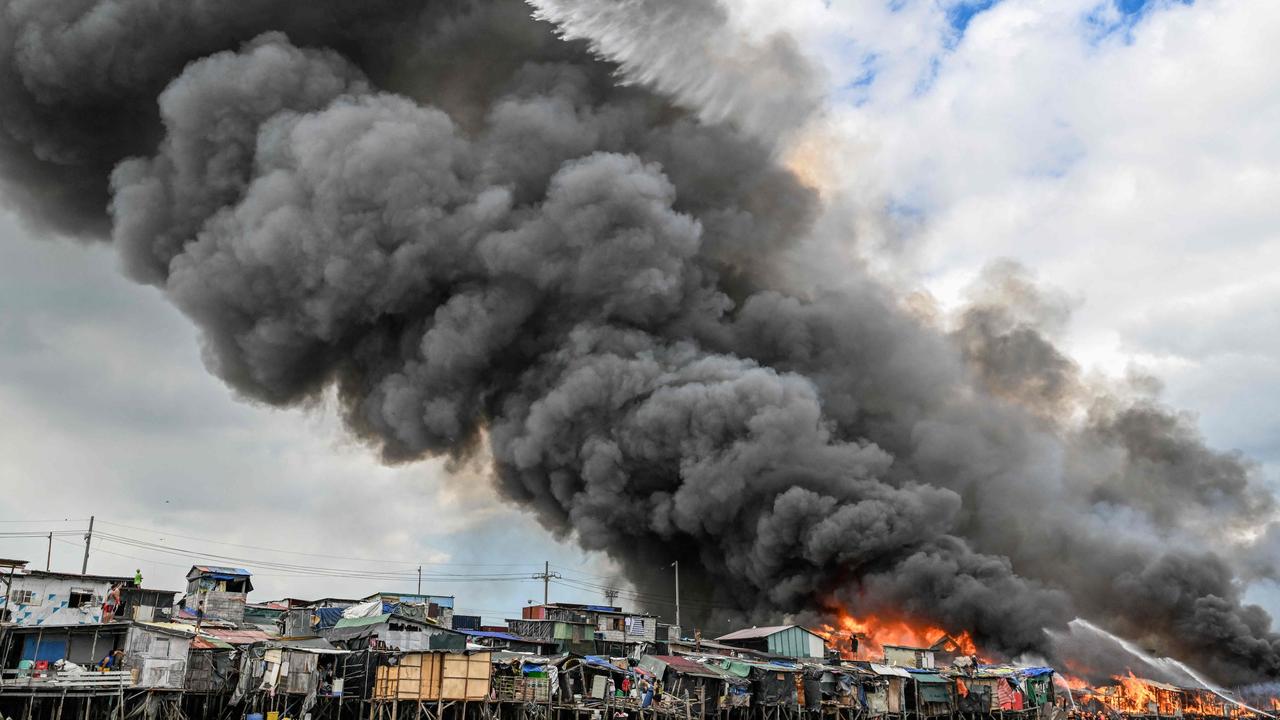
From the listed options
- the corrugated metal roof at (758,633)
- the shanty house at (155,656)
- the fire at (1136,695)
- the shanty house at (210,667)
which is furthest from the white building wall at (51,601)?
the fire at (1136,695)

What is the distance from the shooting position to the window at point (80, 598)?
37.9 m

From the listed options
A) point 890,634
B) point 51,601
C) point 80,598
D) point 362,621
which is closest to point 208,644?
point 80,598

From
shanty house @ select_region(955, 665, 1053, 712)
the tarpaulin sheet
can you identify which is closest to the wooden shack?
the tarpaulin sheet

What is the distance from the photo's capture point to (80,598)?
125ft

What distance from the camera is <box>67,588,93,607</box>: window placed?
37875mm

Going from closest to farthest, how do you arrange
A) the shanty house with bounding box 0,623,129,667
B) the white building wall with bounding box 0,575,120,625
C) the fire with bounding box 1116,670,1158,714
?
the shanty house with bounding box 0,623,129,667
the white building wall with bounding box 0,575,120,625
the fire with bounding box 1116,670,1158,714

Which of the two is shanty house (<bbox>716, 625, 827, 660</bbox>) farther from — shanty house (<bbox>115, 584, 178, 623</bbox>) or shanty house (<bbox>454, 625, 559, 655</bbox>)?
shanty house (<bbox>115, 584, 178, 623</bbox>)

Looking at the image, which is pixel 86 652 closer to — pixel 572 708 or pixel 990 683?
pixel 572 708

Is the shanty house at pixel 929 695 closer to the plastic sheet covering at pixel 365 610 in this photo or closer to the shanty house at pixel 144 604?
the plastic sheet covering at pixel 365 610

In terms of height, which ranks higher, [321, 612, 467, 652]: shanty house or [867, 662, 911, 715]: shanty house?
[321, 612, 467, 652]: shanty house

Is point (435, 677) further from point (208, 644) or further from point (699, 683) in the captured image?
point (699, 683)

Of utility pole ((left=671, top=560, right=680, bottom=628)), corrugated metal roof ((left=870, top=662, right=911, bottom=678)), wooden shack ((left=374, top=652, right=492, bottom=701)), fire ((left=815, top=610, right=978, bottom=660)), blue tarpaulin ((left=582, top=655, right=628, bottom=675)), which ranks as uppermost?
utility pole ((left=671, top=560, right=680, bottom=628))

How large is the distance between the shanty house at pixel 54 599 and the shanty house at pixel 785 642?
27701mm

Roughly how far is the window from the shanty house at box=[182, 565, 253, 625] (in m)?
6.33
